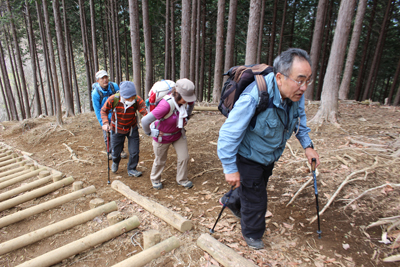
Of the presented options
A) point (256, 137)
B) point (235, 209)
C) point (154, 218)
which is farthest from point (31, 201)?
point (256, 137)

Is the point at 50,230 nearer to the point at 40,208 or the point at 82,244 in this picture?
the point at 82,244

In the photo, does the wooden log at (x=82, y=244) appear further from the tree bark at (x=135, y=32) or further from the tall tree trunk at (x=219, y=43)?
the tall tree trunk at (x=219, y=43)

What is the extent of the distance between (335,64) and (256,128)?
20.8ft

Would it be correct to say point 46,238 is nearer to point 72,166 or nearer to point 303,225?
point 72,166

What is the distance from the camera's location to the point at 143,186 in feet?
15.1

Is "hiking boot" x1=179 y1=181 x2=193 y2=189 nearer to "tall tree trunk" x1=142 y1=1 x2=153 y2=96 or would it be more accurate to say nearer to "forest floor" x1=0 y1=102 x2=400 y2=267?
"forest floor" x1=0 y1=102 x2=400 y2=267

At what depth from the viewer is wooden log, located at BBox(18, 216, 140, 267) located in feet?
7.87

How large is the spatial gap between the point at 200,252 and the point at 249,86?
1.98 meters

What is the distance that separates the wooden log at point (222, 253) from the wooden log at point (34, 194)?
3.31 m

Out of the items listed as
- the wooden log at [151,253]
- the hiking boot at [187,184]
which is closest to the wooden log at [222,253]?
the wooden log at [151,253]

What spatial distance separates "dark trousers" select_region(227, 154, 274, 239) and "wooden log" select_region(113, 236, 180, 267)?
2.97 ft

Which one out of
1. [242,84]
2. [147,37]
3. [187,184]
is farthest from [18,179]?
[147,37]

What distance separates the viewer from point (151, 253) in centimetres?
241

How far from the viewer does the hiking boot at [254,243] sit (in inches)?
102
